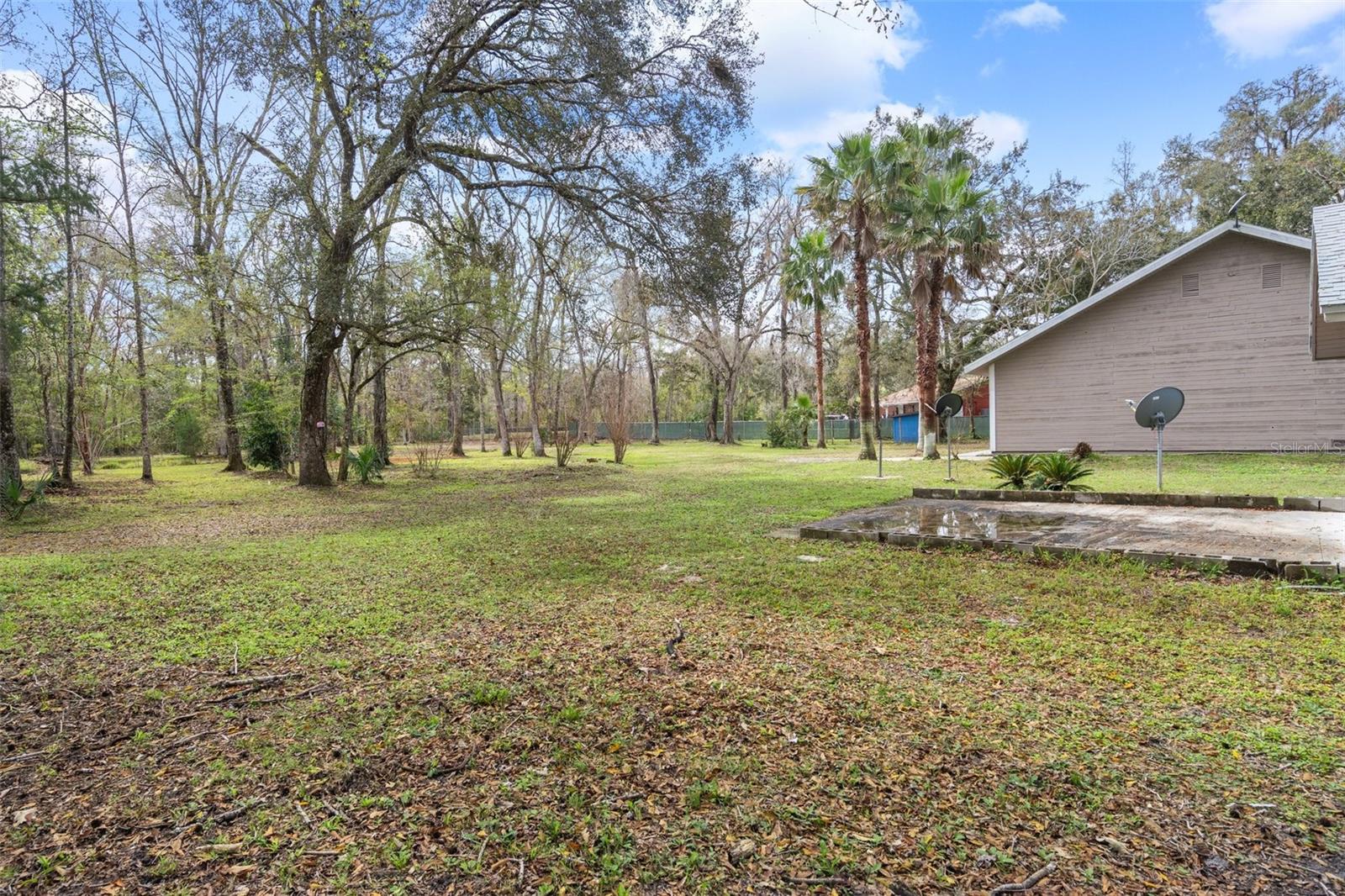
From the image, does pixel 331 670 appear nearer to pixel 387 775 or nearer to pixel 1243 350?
pixel 387 775

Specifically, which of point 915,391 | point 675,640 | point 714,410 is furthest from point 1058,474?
point 714,410

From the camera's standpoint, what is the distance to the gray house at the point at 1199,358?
1332 cm

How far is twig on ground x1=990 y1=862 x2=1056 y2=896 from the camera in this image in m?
1.61

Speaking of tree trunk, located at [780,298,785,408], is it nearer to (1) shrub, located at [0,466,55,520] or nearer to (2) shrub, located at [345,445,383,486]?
(2) shrub, located at [345,445,383,486]

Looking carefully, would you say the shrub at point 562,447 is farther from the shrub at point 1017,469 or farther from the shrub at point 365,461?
the shrub at point 1017,469

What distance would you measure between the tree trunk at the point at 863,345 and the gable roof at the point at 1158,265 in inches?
109

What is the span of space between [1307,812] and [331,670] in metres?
3.92

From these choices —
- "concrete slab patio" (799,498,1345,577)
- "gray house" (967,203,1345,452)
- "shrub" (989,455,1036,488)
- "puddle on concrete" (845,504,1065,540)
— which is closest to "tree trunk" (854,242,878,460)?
"gray house" (967,203,1345,452)

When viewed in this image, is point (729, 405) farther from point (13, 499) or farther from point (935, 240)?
point (13, 499)

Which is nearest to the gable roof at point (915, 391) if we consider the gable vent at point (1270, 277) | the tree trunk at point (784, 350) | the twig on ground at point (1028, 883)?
the tree trunk at point (784, 350)

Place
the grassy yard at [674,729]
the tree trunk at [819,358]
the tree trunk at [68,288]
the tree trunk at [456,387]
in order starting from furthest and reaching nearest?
the tree trunk at [819,358] < the tree trunk at [456,387] < the tree trunk at [68,288] < the grassy yard at [674,729]

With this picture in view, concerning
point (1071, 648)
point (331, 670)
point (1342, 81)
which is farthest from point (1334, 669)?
point (1342, 81)

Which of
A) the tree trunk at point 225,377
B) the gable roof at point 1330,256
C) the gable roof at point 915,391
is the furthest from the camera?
Result: the gable roof at point 915,391

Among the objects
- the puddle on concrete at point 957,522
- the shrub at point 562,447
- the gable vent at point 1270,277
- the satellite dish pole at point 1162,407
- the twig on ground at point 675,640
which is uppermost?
the gable vent at point 1270,277
